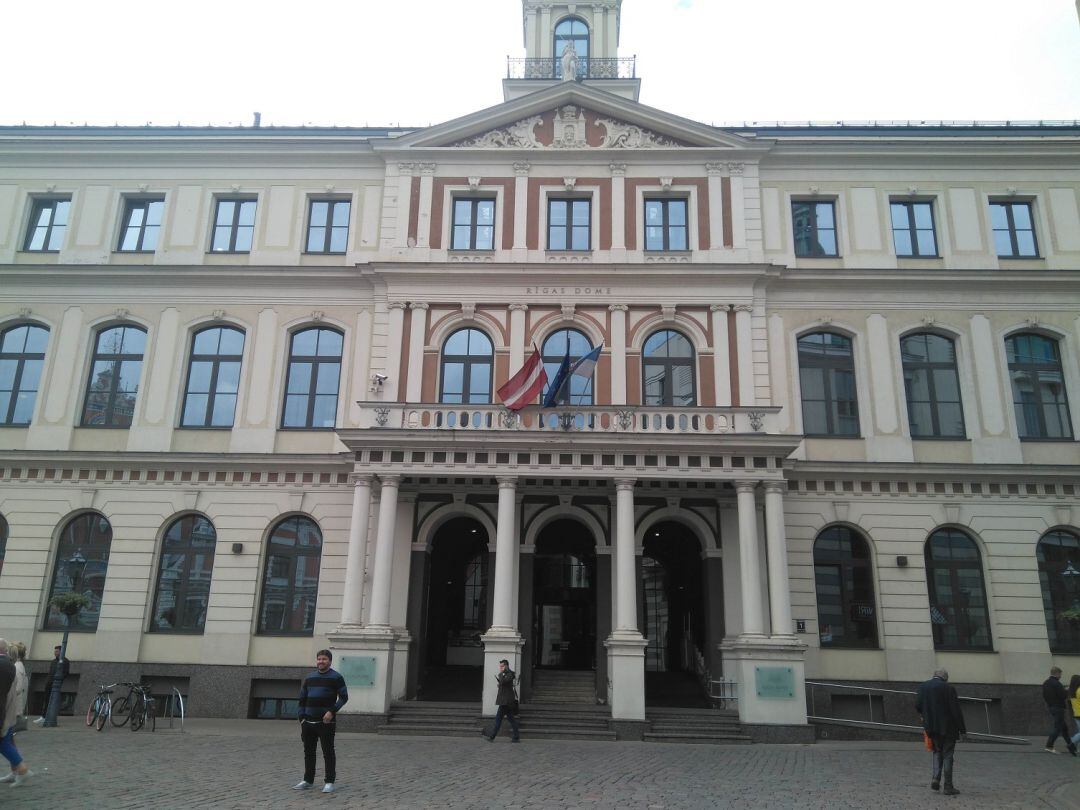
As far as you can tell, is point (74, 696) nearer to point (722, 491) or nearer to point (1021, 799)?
point (722, 491)

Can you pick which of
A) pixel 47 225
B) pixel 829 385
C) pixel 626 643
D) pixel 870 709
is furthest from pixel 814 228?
pixel 47 225

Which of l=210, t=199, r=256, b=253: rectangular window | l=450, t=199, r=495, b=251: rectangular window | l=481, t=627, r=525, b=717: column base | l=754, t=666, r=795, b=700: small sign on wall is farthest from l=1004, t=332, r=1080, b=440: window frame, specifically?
l=210, t=199, r=256, b=253: rectangular window

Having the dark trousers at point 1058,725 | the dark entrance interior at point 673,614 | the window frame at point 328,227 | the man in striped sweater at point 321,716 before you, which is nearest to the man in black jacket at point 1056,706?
the dark trousers at point 1058,725

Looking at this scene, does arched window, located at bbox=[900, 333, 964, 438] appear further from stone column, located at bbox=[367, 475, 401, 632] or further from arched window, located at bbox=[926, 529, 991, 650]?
stone column, located at bbox=[367, 475, 401, 632]

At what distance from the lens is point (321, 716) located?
12102mm

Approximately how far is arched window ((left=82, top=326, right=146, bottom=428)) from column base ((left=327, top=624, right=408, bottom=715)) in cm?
1041

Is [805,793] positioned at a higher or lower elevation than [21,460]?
lower

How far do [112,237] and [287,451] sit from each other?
9.61 meters

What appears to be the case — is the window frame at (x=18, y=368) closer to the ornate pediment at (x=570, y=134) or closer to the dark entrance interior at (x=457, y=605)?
the dark entrance interior at (x=457, y=605)

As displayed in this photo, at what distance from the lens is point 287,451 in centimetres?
2472

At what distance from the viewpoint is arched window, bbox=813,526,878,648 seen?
2303cm

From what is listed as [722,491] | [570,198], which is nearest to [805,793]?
[722,491]

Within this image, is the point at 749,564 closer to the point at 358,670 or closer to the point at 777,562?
the point at 777,562

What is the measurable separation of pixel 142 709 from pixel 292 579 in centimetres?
531
